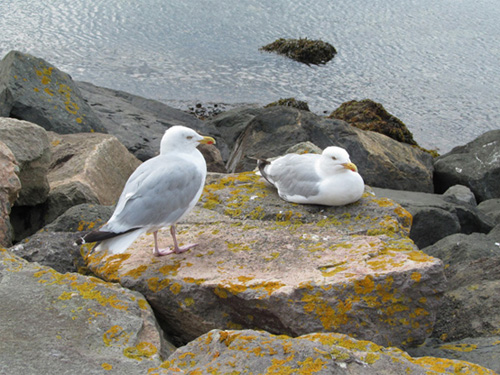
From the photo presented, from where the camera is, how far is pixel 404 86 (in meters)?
16.2

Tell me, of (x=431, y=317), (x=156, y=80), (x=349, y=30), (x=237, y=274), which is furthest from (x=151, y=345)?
(x=349, y=30)

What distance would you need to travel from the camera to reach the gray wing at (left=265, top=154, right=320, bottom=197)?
590 cm

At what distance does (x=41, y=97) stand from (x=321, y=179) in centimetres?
507

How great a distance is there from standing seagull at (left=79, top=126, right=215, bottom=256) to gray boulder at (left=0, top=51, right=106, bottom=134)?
4.12 meters

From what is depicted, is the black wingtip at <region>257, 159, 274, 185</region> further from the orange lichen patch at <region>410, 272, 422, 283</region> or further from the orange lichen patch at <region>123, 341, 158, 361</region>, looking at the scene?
the orange lichen patch at <region>123, 341, 158, 361</region>

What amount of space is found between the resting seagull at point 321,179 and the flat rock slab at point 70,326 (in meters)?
2.19

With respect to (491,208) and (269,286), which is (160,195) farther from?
(491,208)

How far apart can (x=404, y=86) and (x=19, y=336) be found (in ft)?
47.4

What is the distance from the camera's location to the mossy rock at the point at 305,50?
Result: 17.3 metres

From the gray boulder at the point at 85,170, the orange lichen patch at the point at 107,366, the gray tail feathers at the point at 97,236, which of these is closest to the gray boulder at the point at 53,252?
the gray tail feathers at the point at 97,236

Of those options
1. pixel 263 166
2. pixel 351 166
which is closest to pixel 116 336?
pixel 351 166

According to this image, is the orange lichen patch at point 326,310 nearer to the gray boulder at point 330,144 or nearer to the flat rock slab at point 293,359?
the flat rock slab at point 293,359

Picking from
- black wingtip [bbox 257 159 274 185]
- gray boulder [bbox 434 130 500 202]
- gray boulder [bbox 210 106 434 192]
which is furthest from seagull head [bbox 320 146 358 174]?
gray boulder [bbox 434 130 500 202]

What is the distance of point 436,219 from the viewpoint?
8.09 metres
